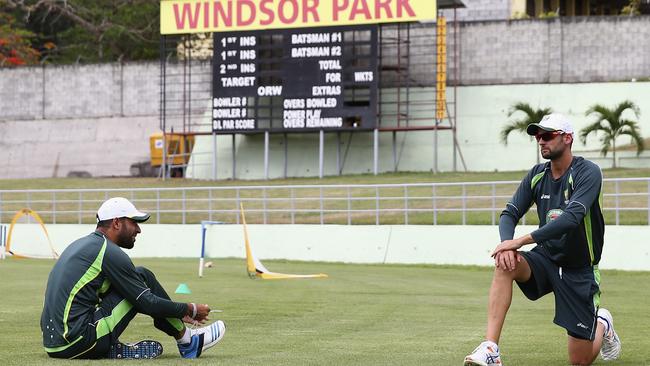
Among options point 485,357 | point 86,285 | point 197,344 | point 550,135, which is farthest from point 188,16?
point 485,357

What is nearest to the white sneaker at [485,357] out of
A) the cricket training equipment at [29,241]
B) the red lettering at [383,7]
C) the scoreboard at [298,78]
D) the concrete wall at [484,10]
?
the cricket training equipment at [29,241]

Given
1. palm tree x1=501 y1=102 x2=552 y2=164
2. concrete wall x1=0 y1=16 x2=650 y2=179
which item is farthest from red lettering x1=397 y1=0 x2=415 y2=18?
palm tree x1=501 y1=102 x2=552 y2=164

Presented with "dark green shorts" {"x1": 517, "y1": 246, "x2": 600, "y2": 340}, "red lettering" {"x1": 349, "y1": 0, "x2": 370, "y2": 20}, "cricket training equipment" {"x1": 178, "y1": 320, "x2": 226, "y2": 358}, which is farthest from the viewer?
"red lettering" {"x1": 349, "y1": 0, "x2": 370, "y2": 20}

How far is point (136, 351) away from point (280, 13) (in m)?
33.6

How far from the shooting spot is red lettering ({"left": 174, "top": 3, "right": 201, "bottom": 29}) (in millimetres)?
43094

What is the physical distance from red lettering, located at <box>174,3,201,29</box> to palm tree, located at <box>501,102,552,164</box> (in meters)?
11.9

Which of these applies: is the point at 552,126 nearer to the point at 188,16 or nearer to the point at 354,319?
the point at 354,319

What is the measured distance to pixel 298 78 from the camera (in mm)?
40719

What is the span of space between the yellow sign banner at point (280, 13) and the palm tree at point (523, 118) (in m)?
4.65

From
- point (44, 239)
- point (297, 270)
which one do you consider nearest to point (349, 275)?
point (297, 270)

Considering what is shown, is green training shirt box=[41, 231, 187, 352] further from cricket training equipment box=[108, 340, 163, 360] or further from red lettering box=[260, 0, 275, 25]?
red lettering box=[260, 0, 275, 25]

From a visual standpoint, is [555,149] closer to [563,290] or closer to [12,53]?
[563,290]

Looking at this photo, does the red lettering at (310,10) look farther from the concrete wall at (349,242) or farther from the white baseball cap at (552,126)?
the white baseball cap at (552,126)

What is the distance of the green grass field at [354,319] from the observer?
9.20 m
